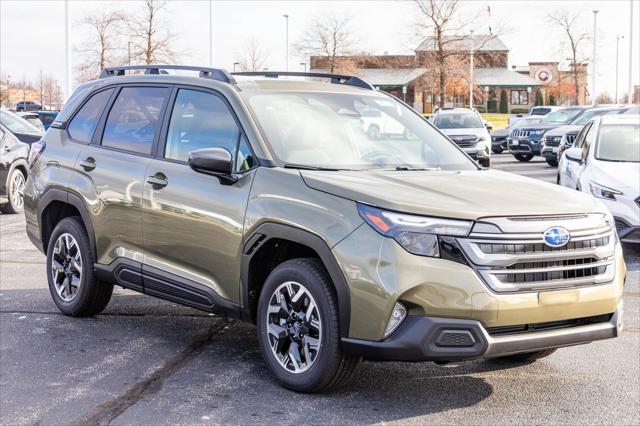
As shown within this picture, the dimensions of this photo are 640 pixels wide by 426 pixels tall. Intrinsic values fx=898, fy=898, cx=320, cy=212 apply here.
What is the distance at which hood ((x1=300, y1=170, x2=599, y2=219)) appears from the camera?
14.9ft

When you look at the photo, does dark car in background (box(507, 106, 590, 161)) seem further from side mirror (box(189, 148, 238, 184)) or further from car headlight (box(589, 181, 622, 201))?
side mirror (box(189, 148, 238, 184))

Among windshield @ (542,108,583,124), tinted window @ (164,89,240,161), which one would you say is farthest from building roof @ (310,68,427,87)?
tinted window @ (164,89,240,161)

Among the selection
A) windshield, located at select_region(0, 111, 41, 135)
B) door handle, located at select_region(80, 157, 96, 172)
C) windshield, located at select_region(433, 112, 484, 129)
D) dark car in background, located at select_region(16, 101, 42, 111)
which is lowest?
door handle, located at select_region(80, 157, 96, 172)

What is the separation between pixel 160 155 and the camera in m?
6.00

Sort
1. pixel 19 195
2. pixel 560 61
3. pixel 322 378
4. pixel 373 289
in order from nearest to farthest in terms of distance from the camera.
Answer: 1. pixel 373 289
2. pixel 322 378
3. pixel 19 195
4. pixel 560 61

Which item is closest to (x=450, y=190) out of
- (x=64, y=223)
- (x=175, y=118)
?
(x=175, y=118)

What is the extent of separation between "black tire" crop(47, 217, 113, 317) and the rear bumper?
2.80 m

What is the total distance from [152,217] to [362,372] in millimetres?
1714

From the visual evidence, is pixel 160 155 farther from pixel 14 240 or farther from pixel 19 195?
pixel 19 195

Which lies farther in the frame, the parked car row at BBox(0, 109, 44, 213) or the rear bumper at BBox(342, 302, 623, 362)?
the parked car row at BBox(0, 109, 44, 213)

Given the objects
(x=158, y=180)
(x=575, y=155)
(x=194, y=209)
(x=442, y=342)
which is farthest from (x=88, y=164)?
(x=575, y=155)

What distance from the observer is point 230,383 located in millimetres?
5184

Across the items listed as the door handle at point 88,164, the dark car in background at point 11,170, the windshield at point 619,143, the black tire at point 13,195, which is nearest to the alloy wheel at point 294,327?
the door handle at point 88,164

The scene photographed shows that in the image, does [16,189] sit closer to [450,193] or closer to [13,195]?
[13,195]
